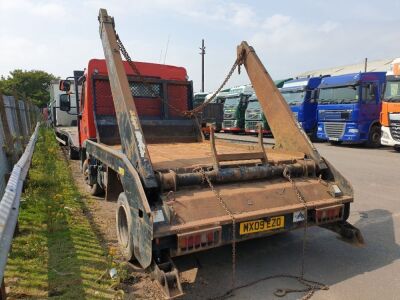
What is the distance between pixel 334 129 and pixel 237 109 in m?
9.04

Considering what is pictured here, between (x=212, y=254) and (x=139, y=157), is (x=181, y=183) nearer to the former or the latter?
(x=139, y=157)

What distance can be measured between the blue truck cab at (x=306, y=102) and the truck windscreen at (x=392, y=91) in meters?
5.36

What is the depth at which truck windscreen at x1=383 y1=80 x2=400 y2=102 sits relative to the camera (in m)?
12.9

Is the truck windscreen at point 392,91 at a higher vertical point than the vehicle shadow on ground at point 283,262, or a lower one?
higher

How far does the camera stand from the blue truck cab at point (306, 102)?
61.2ft

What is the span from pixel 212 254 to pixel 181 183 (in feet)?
3.96

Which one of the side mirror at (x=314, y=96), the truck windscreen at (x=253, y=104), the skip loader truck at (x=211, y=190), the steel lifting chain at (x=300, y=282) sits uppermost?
the side mirror at (x=314, y=96)

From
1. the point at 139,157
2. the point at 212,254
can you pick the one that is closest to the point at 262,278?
the point at 212,254

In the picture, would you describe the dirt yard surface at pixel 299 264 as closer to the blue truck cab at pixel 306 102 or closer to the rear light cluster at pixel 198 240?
the rear light cluster at pixel 198 240

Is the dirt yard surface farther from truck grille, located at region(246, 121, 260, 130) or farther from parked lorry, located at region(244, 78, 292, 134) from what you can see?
truck grille, located at region(246, 121, 260, 130)

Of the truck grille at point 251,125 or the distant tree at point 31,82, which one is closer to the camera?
the truck grille at point 251,125

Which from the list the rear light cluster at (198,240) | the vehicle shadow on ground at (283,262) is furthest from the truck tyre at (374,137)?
the rear light cluster at (198,240)

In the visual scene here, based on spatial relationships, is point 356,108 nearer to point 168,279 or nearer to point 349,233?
point 349,233

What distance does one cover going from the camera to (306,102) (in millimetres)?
18562
